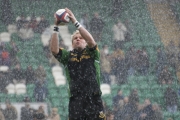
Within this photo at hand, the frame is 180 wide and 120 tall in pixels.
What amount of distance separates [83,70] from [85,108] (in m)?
0.45

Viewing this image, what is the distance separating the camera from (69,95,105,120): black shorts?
6754mm

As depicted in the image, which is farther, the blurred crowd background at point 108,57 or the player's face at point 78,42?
the blurred crowd background at point 108,57

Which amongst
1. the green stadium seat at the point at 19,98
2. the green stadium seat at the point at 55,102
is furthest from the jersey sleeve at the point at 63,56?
the green stadium seat at the point at 55,102

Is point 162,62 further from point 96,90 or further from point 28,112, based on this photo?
point 96,90

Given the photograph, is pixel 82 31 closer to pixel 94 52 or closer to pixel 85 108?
pixel 94 52

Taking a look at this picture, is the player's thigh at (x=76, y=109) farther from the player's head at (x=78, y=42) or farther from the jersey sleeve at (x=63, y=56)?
the player's head at (x=78, y=42)

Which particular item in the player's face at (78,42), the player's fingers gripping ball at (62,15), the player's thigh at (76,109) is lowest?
the player's thigh at (76,109)

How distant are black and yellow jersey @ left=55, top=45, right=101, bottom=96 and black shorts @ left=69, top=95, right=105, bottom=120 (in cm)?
7

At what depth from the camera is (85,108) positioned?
6.78 m

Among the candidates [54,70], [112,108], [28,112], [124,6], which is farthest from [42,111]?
[124,6]

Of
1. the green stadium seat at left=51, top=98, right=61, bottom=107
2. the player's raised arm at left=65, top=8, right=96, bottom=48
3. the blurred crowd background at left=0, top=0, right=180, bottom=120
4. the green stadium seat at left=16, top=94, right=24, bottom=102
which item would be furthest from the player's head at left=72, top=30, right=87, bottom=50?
the green stadium seat at left=51, top=98, right=61, bottom=107

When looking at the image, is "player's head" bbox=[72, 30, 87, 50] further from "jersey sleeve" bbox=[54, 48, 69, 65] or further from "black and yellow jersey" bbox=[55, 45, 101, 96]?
"jersey sleeve" bbox=[54, 48, 69, 65]

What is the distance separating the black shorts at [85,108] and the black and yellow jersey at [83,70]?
72mm

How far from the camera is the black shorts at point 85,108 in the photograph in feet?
22.2
